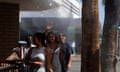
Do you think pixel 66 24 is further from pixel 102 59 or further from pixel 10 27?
pixel 102 59

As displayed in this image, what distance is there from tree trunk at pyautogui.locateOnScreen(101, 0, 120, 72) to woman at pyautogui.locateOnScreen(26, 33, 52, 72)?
4.18m

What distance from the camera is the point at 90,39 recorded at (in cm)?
829

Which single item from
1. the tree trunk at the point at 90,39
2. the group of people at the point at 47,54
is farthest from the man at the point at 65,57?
the tree trunk at the point at 90,39

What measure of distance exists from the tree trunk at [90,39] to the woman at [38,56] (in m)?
1.61

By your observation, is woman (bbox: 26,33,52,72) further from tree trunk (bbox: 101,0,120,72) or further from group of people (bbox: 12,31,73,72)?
tree trunk (bbox: 101,0,120,72)

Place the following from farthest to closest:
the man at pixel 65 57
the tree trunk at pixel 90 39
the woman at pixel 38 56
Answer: the man at pixel 65 57 < the tree trunk at pixel 90 39 < the woman at pixel 38 56

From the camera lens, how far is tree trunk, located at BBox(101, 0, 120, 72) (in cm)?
1083

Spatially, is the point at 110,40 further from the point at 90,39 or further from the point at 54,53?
the point at 54,53

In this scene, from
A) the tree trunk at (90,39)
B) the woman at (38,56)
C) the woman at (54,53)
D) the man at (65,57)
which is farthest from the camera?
the man at (65,57)

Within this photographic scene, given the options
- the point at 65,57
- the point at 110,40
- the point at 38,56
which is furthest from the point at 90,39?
the point at 110,40

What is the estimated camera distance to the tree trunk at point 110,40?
10.8m

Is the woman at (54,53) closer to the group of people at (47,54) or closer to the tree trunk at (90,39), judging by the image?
the group of people at (47,54)

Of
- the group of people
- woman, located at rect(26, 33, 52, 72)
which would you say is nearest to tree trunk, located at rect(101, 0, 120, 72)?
the group of people

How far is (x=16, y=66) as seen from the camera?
27.8 feet
